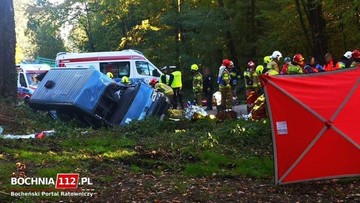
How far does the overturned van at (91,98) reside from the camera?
11609mm

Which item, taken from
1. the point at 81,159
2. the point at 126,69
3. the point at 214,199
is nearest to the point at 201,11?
the point at 126,69

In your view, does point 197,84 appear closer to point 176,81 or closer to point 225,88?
point 176,81

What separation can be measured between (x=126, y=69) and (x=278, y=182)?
1822 centimetres

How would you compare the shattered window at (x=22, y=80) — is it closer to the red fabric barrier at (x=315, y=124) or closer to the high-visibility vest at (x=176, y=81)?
the high-visibility vest at (x=176, y=81)

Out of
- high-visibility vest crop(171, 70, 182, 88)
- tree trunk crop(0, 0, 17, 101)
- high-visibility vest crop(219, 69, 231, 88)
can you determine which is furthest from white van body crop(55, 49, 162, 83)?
high-visibility vest crop(219, 69, 231, 88)

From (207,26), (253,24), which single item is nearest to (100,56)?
(207,26)

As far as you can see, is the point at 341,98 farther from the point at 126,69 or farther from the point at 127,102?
the point at 126,69

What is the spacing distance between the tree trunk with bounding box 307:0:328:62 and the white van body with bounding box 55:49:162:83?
891cm

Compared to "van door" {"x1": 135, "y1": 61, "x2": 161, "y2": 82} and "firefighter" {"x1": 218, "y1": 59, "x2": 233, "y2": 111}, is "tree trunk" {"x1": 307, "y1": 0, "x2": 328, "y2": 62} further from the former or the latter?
"van door" {"x1": 135, "y1": 61, "x2": 161, "y2": 82}

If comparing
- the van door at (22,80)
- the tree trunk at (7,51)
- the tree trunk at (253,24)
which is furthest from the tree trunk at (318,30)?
the van door at (22,80)

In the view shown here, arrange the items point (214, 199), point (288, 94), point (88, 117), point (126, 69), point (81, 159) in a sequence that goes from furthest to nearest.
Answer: point (126, 69), point (88, 117), point (81, 159), point (288, 94), point (214, 199)

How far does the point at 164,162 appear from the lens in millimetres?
7699

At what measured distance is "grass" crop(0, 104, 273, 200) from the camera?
693 centimetres

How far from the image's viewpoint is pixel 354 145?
6.23m
